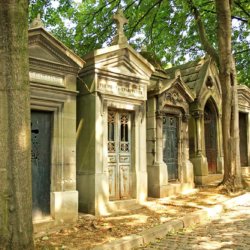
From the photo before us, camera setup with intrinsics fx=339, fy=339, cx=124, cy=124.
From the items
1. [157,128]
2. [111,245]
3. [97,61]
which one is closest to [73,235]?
[111,245]

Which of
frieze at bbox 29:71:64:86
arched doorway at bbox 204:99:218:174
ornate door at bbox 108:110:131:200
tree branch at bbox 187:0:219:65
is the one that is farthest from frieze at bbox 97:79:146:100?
arched doorway at bbox 204:99:218:174

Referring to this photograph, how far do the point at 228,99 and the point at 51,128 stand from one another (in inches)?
204

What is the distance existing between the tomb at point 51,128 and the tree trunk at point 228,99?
4508 millimetres

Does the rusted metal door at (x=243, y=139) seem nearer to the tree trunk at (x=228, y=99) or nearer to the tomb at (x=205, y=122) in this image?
the tomb at (x=205, y=122)

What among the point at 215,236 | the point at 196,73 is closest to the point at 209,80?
the point at 196,73

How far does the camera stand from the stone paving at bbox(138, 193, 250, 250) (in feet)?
16.5

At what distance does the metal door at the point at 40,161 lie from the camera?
6.30 meters

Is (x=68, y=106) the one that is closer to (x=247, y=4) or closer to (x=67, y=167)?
(x=67, y=167)

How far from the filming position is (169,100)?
9797 millimetres

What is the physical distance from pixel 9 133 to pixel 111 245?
2.18 m

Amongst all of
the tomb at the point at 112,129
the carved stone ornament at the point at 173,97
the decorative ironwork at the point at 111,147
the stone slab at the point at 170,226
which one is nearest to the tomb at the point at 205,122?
the carved stone ornament at the point at 173,97

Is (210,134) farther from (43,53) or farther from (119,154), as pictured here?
(43,53)

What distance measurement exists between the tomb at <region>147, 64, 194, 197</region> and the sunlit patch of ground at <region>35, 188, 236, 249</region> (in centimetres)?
60

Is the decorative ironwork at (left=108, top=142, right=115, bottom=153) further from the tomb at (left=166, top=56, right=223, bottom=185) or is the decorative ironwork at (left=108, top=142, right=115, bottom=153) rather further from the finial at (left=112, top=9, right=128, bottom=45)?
the tomb at (left=166, top=56, right=223, bottom=185)
